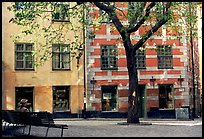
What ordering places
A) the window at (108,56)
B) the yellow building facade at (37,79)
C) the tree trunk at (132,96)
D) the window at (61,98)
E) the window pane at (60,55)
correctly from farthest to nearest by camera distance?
the window at (108,56), the window pane at (60,55), the window at (61,98), the yellow building facade at (37,79), the tree trunk at (132,96)

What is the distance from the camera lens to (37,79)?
25547 mm

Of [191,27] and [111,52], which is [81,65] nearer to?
[111,52]

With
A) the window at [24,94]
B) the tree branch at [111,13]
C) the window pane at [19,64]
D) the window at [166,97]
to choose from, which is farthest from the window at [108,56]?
the tree branch at [111,13]

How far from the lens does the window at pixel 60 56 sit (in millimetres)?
26205

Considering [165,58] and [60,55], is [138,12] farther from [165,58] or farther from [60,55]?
[165,58]

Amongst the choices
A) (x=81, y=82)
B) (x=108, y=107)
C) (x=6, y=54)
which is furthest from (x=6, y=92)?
(x=108, y=107)

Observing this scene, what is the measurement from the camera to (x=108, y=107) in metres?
27.2

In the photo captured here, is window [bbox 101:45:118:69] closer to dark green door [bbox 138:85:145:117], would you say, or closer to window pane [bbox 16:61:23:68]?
dark green door [bbox 138:85:145:117]

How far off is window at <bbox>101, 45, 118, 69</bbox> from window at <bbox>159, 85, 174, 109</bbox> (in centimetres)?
403

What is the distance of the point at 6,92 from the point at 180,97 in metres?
12.8

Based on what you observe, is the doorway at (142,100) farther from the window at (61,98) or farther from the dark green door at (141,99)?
the window at (61,98)

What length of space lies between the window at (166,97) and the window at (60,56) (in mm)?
7316

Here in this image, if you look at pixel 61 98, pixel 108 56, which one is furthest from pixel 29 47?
pixel 108 56

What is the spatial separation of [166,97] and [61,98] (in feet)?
26.0
